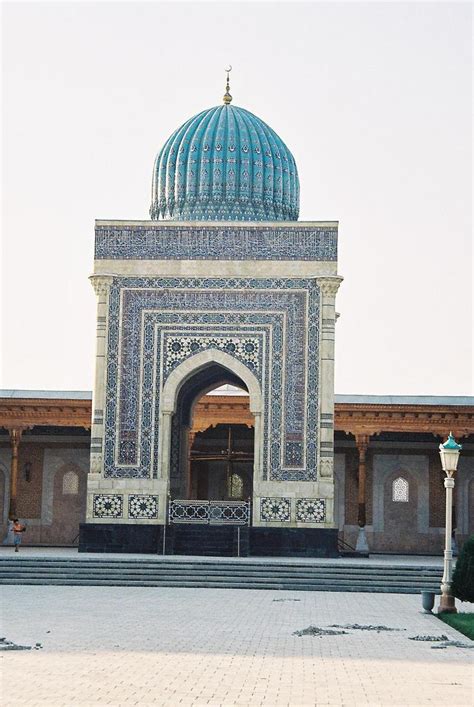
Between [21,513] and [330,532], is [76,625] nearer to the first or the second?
[330,532]

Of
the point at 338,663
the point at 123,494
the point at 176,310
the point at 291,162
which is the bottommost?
the point at 338,663

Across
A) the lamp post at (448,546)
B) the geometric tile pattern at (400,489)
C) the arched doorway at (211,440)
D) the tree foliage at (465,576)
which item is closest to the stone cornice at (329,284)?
the arched doorway at (211,440)

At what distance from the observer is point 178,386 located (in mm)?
23109

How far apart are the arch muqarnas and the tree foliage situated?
290 inches

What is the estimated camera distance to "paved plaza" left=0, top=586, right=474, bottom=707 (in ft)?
29.8

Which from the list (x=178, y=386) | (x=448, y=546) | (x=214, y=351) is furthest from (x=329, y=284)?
(x=448, y=546)

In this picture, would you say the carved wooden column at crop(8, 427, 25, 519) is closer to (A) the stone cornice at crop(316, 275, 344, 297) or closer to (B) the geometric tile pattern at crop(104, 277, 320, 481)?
(B) the geometric tile pattern at crop(104, 277, 320, 481)

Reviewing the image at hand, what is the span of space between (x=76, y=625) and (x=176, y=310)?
1042cm

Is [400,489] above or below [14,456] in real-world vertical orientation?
below

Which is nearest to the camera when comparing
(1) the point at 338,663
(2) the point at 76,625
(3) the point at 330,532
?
(1) the point at 338,663

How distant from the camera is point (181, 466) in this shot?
2530 centimetres

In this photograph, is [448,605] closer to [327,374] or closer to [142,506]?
[327,374]

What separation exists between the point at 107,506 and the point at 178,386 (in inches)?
96.6

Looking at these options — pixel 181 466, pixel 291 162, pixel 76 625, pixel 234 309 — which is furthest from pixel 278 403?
pixel 76 625
